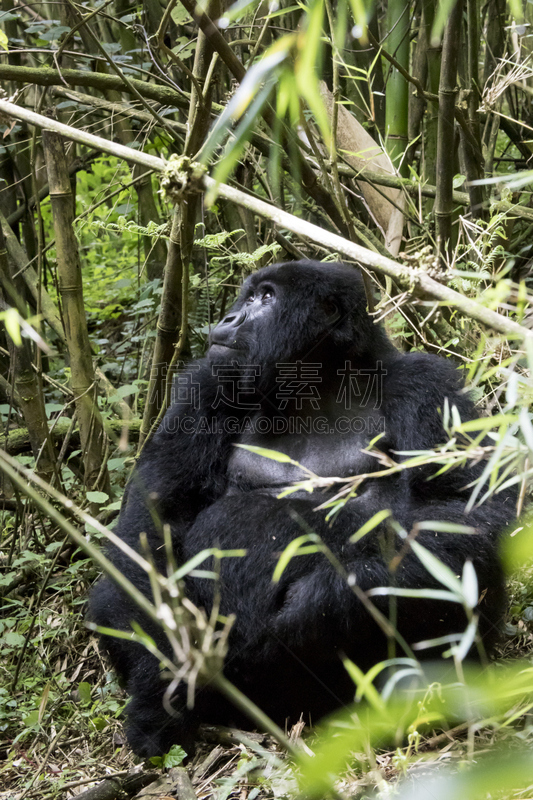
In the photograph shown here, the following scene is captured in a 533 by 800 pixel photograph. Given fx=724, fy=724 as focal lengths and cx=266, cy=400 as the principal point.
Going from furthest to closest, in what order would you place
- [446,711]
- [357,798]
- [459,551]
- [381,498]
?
[381,498], [459,551], [446,711], [357,798]

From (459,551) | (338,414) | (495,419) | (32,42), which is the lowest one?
(459,551)

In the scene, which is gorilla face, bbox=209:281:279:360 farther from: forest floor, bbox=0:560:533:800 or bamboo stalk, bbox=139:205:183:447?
forest floor, bbox=0:560:533:800

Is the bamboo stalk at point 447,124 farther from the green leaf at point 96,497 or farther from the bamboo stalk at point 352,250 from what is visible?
the green leaf at point 96,497

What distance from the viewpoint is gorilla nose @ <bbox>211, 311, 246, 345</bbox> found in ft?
9.87

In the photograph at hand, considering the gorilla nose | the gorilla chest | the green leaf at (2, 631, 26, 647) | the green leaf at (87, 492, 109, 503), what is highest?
the gorilla nose

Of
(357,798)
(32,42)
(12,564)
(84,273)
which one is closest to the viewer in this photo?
(357,798)

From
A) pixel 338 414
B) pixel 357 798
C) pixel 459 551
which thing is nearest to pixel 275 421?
pixel 338 414

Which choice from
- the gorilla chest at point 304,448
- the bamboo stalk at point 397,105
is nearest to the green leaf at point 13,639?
the gorilla chest at point 304,448

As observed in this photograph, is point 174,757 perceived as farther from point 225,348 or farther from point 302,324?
point 302,324

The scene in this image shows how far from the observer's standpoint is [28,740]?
3072 millimetres

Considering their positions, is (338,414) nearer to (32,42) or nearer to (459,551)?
(459,551)

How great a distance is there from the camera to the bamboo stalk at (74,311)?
3156mm

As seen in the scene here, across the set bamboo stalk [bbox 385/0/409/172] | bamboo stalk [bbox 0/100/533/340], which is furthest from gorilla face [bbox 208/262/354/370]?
Result: bamboo stalk [bbox 0/100/533/340]

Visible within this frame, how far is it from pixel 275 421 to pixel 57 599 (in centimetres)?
172
